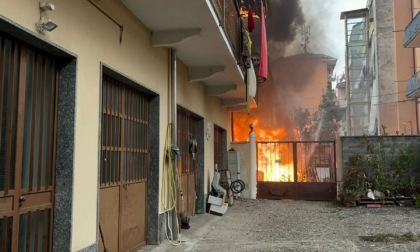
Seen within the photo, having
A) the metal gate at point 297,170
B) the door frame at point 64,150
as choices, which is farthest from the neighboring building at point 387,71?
the door frame at point 64,150

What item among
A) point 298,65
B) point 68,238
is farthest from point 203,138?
point 298,65

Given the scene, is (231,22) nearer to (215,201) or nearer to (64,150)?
(215,201)

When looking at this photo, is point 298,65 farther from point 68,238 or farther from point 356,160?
point 68,238

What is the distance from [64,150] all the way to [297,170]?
469 inches

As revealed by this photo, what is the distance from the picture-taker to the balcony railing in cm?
707

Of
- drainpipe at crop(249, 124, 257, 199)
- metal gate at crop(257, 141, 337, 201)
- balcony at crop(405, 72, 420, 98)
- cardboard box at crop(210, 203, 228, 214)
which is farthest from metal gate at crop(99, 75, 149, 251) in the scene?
balcony at crop(405, 72, 420, 98)

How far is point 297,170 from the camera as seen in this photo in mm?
14734

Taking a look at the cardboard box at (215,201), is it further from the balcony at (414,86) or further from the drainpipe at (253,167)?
the balcony at (414,86)

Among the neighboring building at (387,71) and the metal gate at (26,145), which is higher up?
the neighboring building at (387,71)

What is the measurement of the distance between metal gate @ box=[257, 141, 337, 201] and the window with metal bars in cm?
881

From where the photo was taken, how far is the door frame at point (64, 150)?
3918 millimetres

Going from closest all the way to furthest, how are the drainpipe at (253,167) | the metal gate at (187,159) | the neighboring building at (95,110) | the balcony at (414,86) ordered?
the neighboring building at (95,110) → the metal gate at (187,159) → the drainpipe at (253,167) → the balcony at (414,86)

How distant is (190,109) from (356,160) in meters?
6.66

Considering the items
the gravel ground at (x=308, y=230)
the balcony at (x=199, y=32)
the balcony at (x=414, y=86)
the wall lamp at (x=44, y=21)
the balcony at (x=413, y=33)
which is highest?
the balcony at (x=413, y=33)
